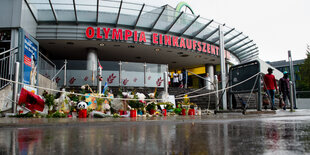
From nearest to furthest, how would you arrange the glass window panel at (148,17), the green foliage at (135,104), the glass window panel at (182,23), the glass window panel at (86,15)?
the green foliage at (135,104)
the glass window panel at (86,15)
the glass window panel at (148,17)
the glass window panel at (182,23)

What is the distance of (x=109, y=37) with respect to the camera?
18.4 m

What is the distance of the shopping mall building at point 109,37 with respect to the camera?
12.8 metres

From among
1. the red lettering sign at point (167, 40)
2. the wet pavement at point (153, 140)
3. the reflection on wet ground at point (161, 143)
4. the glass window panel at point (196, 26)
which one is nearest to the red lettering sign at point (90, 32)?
the red lettering sign at point (167, 40)

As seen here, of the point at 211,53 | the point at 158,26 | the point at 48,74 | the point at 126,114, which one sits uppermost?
the point at 158,26

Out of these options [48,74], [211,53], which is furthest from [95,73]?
[211,53]

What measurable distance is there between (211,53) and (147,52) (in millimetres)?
7108

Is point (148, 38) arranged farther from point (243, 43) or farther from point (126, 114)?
point (126, 114)

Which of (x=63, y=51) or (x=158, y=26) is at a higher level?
(x=158, y=26)

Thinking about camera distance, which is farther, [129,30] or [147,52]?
[147,52]

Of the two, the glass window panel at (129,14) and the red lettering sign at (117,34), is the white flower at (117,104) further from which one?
the red lettering sign at (117,34)

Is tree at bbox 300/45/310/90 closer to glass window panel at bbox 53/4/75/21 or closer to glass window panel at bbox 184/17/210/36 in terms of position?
glass window panel at bbox 184/17/210/36

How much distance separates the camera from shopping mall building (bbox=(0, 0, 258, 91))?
41.9 feet

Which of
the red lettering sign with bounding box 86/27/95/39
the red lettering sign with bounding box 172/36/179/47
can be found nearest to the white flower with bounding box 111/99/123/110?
the red lettering sign with bounding box 86/27/95/39

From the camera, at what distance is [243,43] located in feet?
83.1
